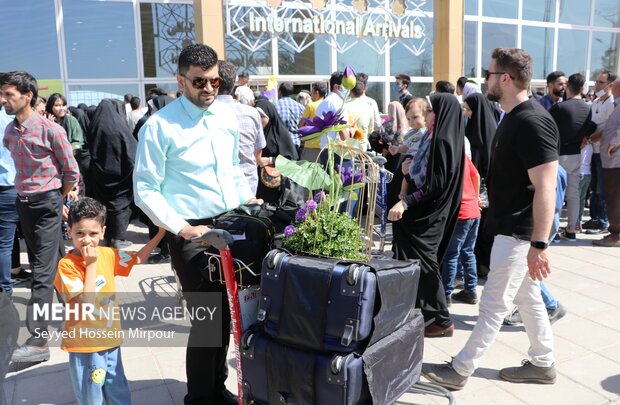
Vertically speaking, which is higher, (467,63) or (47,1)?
(47,1)

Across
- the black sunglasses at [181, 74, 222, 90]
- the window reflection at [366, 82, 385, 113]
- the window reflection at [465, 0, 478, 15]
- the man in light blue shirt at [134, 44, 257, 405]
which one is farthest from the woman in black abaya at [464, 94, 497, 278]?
the window reflection at [465, 0, 478, 15]

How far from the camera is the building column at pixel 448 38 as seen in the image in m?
15.1

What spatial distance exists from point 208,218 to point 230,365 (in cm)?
137

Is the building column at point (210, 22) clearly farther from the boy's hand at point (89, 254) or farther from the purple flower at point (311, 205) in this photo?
the purple flower at point (311, 205)

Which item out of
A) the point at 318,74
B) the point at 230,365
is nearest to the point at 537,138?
the point at 230,365

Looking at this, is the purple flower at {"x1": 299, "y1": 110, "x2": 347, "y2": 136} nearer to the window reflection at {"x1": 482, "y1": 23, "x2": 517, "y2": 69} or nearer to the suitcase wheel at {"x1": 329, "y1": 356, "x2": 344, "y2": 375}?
the suitcase wheel at {"x1": 329, "y1": 356, "x2": 344, "y2": 375}

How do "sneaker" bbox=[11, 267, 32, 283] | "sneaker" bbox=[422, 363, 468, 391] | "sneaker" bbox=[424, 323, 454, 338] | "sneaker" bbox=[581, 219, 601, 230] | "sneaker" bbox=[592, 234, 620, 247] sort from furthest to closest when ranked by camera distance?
"sneaker" bbox=[581, 219, 601, 230]
"sneaker" bbox=[592, 234, 620, 247]
"sneaker" bbox=[11, 267, 32, 283]
"sneaker" bbox=[424, 323, 454, 338]
"sneaker" bbox=[422, 363, 468, 391]

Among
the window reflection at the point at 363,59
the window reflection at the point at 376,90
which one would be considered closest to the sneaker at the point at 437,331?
the window reflection at the point at 363,59

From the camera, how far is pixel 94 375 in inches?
105

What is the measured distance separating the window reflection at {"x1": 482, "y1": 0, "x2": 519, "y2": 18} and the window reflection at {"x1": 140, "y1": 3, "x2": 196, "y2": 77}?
9.04 metres

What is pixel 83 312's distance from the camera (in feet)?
8.80

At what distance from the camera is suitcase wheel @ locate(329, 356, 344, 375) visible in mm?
2264

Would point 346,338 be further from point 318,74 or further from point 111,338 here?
point 318,74

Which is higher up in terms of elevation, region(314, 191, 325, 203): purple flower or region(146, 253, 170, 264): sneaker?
region(314, 191, 325, 203): purple flower
